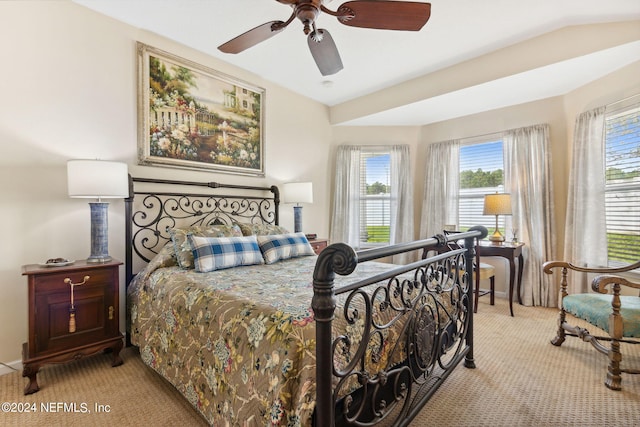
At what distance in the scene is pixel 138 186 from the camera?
2705 mm

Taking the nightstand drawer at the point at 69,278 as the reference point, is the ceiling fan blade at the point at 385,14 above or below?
above

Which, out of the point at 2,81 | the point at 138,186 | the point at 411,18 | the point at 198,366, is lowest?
the point at 198,366

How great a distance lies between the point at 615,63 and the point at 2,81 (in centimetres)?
503

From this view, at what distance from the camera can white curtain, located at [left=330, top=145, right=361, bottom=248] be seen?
15.2 ft

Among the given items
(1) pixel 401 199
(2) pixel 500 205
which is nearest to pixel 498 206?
(2) pixel 500 205

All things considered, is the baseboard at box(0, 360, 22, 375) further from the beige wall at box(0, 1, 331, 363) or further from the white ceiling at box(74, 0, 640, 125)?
the white ceiling at box(74, 0, 640, 125)

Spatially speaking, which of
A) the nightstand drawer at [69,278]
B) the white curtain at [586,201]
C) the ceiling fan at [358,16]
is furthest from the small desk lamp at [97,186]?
the white curtain at [586,201]

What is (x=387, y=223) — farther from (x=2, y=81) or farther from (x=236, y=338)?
(x=2, y=81)

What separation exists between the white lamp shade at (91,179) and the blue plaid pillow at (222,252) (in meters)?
0.65

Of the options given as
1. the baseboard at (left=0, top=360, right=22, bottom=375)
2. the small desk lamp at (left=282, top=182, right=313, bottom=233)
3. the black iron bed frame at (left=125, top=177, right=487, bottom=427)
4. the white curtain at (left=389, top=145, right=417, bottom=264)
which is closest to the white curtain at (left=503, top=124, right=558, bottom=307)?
the white curtain at (left=389, top=145, right=417, bottom=264)

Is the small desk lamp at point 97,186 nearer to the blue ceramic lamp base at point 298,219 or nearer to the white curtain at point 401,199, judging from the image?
the blue ceramic lamp base at point 298,219

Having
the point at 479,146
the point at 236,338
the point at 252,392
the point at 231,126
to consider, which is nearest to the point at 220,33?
the point at 231,126

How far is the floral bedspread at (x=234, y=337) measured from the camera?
3.54ft

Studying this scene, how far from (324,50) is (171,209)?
2.08 m
